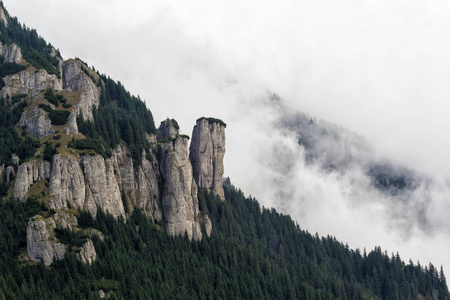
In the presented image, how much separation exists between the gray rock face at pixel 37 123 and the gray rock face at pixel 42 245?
46.0m

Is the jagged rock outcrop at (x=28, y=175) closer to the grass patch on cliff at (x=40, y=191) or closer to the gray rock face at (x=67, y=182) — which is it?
the grass patch on cliff at (x=40, y=191)

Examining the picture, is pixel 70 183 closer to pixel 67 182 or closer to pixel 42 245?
pixel 67 182

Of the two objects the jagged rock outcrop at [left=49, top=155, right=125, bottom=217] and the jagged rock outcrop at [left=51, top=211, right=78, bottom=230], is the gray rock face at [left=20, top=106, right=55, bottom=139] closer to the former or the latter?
the jagged rock outcrop at [left=49, top=155, right=125, bottom=217]

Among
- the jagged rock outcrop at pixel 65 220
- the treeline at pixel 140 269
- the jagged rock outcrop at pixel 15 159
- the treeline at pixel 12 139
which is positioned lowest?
the treeline at pixel 140 269

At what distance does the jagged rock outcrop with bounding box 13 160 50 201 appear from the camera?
154m

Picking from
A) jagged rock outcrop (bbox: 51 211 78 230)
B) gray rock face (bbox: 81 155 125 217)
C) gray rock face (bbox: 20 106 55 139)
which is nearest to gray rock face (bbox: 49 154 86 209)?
gray rock face (bbox: 81 155 125 217)

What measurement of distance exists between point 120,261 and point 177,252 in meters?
29.9

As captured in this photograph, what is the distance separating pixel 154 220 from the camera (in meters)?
192

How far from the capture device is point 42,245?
138250mm

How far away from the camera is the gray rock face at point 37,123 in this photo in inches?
6964

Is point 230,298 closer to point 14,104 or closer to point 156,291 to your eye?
point 156,291

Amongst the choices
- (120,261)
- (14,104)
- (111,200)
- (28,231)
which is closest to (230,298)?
(120,261)

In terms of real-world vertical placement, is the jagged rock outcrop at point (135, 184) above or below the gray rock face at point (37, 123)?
below

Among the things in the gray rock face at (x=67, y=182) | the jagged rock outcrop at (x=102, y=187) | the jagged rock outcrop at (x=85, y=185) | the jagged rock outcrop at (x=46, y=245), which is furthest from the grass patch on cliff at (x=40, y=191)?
the jagged rock outcrop at (x=46, y=245)
